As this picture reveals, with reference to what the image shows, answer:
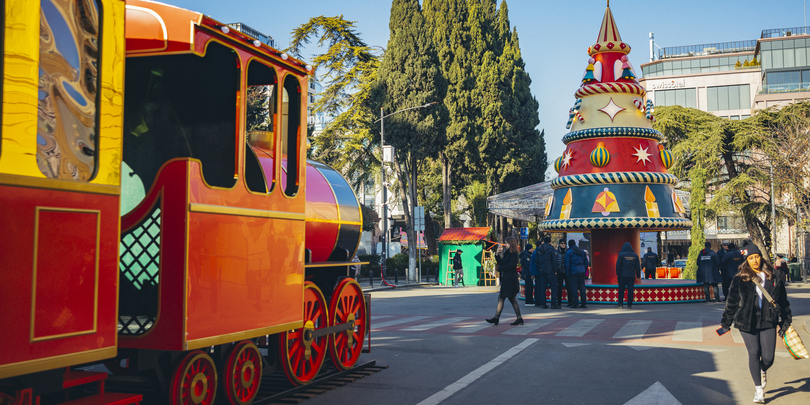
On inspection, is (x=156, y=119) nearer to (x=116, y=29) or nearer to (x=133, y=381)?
(x=116, y=29)

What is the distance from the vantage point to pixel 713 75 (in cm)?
7256

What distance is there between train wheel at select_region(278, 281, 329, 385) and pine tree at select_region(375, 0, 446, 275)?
84.4 ft

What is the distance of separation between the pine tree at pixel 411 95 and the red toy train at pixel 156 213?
2615 cm

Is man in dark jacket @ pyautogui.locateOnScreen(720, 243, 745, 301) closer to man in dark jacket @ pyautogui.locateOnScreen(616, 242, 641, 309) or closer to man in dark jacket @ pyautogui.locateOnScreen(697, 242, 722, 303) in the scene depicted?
man in dark jacket @ pyautogui.locateOnScreen(697, 242, 722, 303)

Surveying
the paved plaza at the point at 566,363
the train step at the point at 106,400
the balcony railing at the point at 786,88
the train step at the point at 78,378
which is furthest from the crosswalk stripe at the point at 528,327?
the balcony railing at the point at 786,88

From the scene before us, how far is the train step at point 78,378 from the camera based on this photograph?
165 inches

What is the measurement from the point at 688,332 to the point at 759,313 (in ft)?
18.3

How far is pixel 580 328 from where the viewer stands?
12.6 meters

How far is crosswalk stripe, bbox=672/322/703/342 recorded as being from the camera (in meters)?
11.0

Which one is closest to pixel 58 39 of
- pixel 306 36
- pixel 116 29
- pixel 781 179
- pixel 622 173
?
pixel 116 29

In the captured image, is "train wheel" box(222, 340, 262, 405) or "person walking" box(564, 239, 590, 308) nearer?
"train wheel" box(222, 340, 262, 405)

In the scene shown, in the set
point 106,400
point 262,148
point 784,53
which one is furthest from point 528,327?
point 784,53

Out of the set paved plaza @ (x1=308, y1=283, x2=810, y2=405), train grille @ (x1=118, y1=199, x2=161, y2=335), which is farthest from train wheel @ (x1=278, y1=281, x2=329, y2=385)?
train grille @ (x1=118, y1=199, x2=161, y2=335)

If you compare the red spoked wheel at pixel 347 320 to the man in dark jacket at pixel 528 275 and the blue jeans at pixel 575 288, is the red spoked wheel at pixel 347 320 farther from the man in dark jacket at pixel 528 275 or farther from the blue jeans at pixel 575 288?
the man in dark jacket at pixel 528 275
